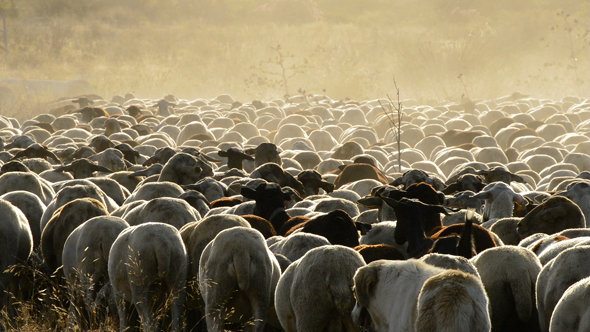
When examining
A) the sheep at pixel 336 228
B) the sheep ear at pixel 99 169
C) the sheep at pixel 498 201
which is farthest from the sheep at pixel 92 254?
the sheep ear at pixel 99 169

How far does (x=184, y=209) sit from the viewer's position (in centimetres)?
851

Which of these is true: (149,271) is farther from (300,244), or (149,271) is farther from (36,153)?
(36,153)

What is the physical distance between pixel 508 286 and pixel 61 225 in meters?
4.82

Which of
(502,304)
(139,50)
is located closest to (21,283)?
(502,304)

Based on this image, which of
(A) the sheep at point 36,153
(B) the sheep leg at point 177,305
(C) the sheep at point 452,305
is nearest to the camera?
(C) the sheep at point 452,305

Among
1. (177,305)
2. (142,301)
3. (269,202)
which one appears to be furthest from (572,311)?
(269,202)

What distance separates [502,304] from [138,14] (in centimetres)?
5718

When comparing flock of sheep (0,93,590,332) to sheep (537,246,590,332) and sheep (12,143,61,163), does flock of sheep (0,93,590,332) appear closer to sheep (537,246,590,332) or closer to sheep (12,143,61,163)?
sheep (537,246,590,332)

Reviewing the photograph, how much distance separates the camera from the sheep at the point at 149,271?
6.79 m

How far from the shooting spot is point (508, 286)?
5965 mm

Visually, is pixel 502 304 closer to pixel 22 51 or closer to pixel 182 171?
pixel 182 171

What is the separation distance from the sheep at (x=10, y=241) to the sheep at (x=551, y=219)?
5206 millimetres

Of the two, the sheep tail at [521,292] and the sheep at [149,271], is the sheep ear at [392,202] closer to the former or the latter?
the sheep tail at [521,292]

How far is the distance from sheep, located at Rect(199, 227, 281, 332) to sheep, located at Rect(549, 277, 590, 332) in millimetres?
2331
